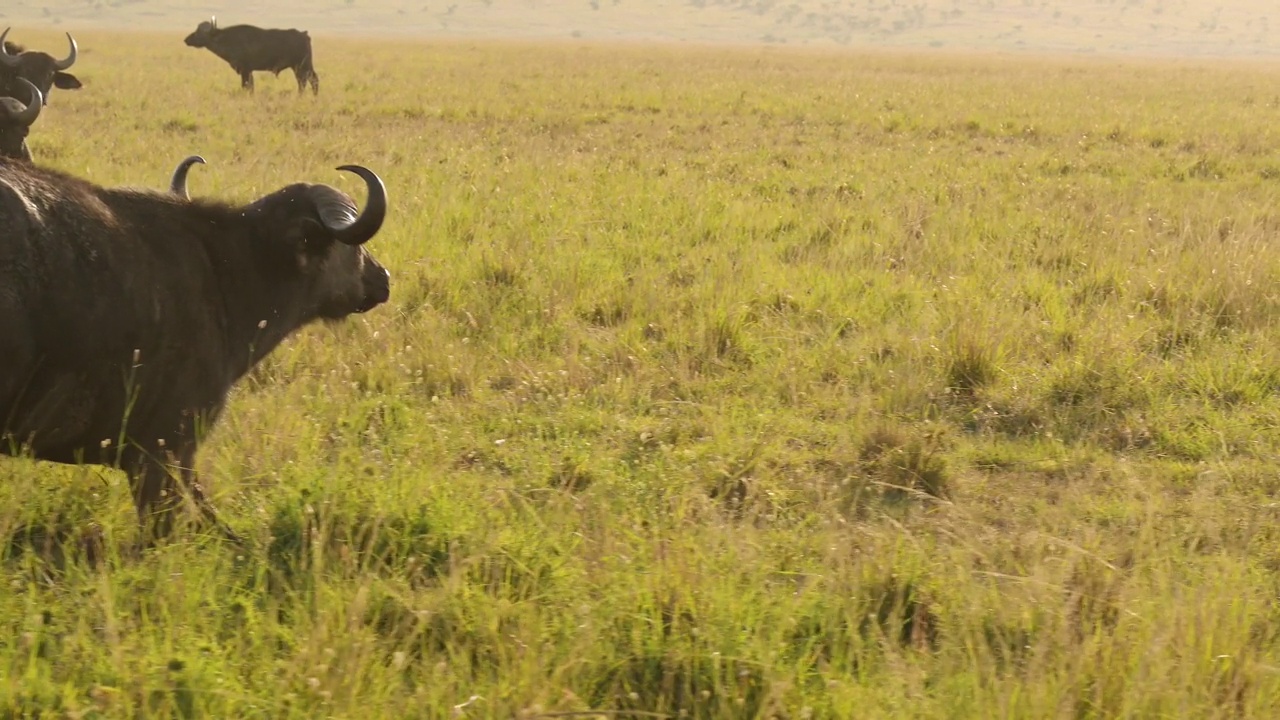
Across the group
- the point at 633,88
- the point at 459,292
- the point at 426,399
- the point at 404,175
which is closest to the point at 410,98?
the point at 633,88

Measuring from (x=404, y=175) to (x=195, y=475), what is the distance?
8.47 m

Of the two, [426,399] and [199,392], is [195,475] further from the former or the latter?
[426,399]

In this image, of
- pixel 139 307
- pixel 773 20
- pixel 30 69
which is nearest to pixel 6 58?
pixel 30 69

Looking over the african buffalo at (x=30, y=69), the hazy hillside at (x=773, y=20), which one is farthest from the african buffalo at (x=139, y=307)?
the hazy hillside at (x=773, y=20)

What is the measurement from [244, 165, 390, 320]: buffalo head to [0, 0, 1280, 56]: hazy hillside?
445 feet

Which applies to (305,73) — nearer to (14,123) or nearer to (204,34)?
(204,34)

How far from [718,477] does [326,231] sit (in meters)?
1.93

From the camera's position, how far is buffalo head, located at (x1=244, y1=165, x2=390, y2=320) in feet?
16.0

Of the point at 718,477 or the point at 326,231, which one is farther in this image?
the point at 718,477

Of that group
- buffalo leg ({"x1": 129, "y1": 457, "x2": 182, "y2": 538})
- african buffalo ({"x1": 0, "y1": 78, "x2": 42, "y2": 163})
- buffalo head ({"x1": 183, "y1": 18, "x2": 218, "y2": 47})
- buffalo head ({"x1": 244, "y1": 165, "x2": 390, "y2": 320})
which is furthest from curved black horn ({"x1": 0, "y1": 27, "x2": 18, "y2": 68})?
buffalo head ({"x1": 183, "y1": 18, "x2": 218, "y2": 47})

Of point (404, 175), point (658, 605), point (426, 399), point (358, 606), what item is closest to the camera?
point (358, 606)

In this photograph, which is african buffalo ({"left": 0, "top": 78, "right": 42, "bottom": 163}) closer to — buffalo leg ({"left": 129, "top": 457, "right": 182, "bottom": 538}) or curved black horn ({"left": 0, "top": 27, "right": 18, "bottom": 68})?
curved black horn ({"left": 0, "top": 27, "right": 18, "bottom": 68})

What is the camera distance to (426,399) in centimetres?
622

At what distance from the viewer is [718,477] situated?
5348mm
